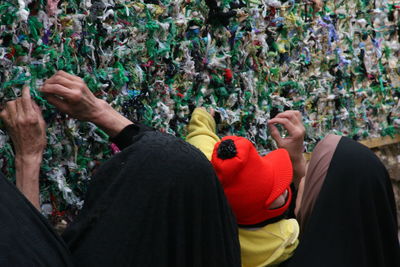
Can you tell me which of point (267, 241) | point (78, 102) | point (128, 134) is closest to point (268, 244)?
point (267, 241)

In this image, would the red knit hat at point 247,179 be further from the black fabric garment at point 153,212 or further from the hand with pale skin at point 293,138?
the hand with pale skin at point 293,138

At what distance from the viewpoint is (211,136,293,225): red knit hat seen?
1628 millimetres

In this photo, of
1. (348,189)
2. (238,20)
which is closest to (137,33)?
(238,20)

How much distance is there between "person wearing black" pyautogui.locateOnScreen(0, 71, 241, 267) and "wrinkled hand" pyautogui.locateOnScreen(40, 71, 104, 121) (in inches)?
8.6

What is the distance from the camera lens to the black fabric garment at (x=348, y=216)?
5.65ft

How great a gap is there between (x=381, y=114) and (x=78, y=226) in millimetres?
2306

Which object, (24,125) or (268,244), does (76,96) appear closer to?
(24,125)

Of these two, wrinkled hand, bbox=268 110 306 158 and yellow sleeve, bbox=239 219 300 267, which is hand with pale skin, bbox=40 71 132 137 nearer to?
yellow sleeve, bbox=239 219 300 267

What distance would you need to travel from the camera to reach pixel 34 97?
149 centimetres

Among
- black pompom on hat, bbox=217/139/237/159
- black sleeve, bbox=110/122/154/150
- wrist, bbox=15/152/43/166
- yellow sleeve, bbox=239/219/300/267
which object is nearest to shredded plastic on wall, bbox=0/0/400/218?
wrist, bbox=15/152/43/166

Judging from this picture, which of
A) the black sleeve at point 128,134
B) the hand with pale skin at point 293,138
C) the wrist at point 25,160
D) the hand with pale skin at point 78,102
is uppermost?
the hand with pale skin at point 78,102

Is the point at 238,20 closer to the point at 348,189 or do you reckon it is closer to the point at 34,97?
the point at 348,189

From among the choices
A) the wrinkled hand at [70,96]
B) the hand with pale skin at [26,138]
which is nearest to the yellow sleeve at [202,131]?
the wrinkled hand at [70,96]

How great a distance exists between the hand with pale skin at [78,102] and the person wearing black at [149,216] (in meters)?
0.20
